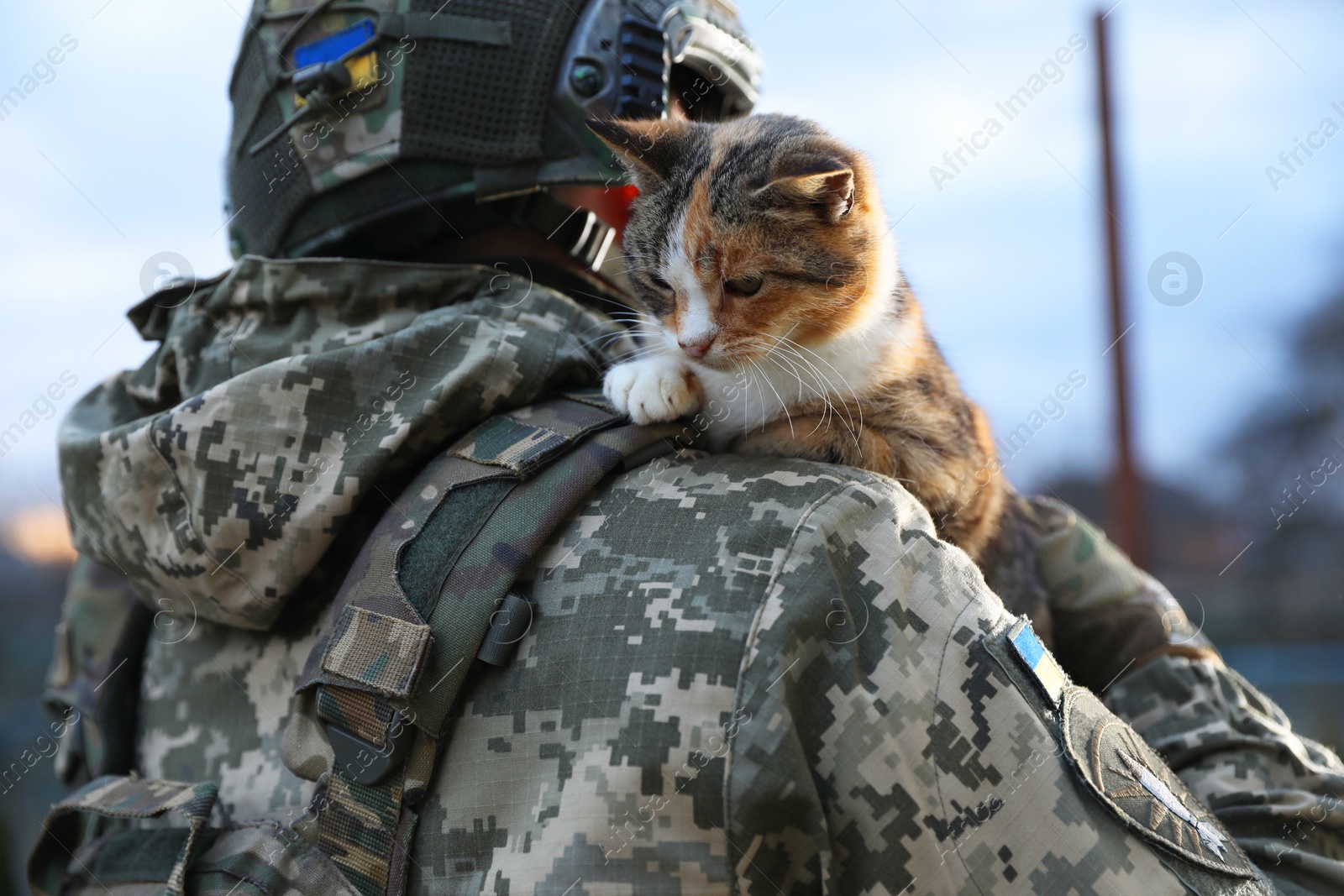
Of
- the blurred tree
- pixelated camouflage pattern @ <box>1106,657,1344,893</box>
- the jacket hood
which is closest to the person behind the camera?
the jacket hood

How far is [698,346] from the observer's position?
1947mm

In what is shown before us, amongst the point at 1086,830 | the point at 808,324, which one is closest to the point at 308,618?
the point at 808,324

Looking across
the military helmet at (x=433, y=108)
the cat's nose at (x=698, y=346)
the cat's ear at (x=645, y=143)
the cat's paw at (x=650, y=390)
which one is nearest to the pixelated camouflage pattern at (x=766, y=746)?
the cat's paw at (x=650, y=390)

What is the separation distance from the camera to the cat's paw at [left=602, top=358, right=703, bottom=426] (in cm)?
166

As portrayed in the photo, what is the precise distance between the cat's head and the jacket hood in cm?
30

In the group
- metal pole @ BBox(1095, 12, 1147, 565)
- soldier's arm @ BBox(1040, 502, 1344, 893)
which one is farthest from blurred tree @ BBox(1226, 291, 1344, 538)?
soldier's arm @ BBox(1040, 502, 1344, 893)

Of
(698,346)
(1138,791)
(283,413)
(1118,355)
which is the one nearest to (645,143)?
(698,346)

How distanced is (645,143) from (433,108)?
1.75ft

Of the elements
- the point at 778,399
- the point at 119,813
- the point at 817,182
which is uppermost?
the point at 817,182

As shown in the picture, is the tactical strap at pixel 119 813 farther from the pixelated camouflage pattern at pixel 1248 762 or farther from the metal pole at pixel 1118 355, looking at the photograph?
the metal pole at pixel 1118 355

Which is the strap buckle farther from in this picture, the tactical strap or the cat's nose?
the cat's nose

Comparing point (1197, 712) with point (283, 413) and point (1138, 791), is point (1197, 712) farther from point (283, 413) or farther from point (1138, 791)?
point (283, 413)

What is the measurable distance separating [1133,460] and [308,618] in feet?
25.9

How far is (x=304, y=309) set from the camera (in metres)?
1.83
